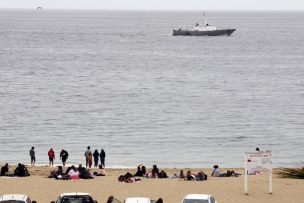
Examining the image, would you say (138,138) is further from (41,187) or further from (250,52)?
(250,52)

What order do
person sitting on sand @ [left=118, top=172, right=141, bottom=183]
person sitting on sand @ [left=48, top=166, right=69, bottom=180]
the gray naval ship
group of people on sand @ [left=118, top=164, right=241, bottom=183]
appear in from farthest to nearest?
the gray naval ship < person sitting on sand @ [left=48, top=166, right=69, bottom=180] < group of people on sand @ [left=118, top=164, right=241, bottom=183] < person sitting on sand @ [left=118, top=172, right=141, bottom=183]

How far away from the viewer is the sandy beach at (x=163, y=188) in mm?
28844

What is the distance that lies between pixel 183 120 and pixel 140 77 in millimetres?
37254

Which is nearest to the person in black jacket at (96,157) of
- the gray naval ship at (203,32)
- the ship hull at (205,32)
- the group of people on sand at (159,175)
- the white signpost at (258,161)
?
the group of people on sand at (159,175)

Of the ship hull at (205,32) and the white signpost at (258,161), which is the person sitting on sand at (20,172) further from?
the ship hull at (205,32)

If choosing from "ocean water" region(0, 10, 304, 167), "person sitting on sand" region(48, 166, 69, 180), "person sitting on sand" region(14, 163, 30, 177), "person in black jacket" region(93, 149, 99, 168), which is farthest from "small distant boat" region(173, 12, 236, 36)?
"person sitting on sand" region(48, 166, 69, 180)

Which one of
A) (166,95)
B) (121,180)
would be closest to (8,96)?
(166,95)

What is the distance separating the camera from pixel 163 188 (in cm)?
3058

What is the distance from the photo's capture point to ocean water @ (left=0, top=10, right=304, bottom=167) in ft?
172

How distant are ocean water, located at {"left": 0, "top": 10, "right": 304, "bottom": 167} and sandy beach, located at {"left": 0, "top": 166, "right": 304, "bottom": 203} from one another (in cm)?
1318

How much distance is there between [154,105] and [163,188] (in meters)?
45.9

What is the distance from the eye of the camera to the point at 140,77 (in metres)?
103

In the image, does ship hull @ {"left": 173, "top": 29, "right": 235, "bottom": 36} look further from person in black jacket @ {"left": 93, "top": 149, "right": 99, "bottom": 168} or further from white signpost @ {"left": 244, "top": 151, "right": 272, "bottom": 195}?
white signpost @ {"left": 244, "top": 151, "right": 272, "bottom": 195}

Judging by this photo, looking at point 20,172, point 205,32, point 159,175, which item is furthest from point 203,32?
point 20,172
